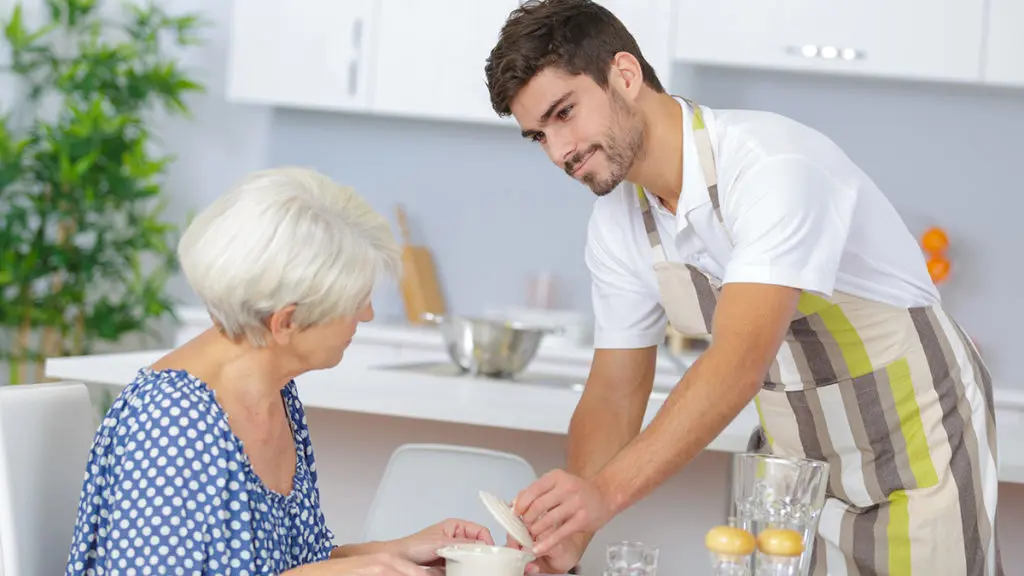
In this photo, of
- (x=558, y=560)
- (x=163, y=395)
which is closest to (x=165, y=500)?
(x=163, y=395)

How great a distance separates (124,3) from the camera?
4.46m

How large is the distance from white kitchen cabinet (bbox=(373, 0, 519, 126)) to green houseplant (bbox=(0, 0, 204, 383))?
2.08ft

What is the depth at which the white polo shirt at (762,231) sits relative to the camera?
63.7 inches

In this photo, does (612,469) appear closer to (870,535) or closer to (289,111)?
(870,535)

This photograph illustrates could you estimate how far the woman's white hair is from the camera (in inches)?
55.2

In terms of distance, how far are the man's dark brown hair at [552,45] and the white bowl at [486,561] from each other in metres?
0.69

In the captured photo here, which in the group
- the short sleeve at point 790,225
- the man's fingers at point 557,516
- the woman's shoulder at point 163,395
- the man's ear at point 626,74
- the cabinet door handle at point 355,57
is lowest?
the man's fingers at point 557,516

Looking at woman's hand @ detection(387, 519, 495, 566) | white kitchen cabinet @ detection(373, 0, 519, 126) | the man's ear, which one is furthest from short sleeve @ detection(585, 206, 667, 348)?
white kitchen cabinet @ detection(373, 0, 519, 126)

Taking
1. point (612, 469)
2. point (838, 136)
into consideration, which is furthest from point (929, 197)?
point (612, 469)

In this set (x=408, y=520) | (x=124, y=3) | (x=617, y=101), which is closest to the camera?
(x=617, y=101)

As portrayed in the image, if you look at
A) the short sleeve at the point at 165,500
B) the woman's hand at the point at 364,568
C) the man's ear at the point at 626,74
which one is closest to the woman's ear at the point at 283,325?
the short sleeve at the point at 165,500

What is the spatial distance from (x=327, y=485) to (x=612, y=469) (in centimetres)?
155

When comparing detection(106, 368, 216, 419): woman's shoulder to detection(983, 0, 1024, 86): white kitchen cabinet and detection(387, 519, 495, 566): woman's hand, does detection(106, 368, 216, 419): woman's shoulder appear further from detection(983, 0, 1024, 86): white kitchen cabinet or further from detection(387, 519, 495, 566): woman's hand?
detection(983, 0, 1024, 86): white kitchen cabinet

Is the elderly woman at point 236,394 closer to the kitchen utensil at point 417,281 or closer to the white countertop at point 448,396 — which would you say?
the white countertop at point 448,396
